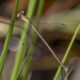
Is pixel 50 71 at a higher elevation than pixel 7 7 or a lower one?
lower

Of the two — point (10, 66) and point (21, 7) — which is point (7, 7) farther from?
point (10, 66)

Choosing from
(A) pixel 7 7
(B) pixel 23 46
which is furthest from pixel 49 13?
(B) pixel 23 46

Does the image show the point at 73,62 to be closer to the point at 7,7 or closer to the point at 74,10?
the point at 74,10

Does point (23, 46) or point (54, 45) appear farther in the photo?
point (54, 45)

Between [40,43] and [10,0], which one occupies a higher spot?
[10,0]

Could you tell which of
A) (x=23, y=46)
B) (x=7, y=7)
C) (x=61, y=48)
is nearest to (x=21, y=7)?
(x=7, y=7)

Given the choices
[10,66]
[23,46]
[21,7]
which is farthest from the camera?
[21,7]

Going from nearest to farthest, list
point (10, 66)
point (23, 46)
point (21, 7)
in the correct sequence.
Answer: point (23, 46), point (10, 66), point (21, 7)

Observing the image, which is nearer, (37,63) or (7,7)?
(37,63)

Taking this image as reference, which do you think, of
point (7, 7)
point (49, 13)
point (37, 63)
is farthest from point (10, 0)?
point (37, 63)
